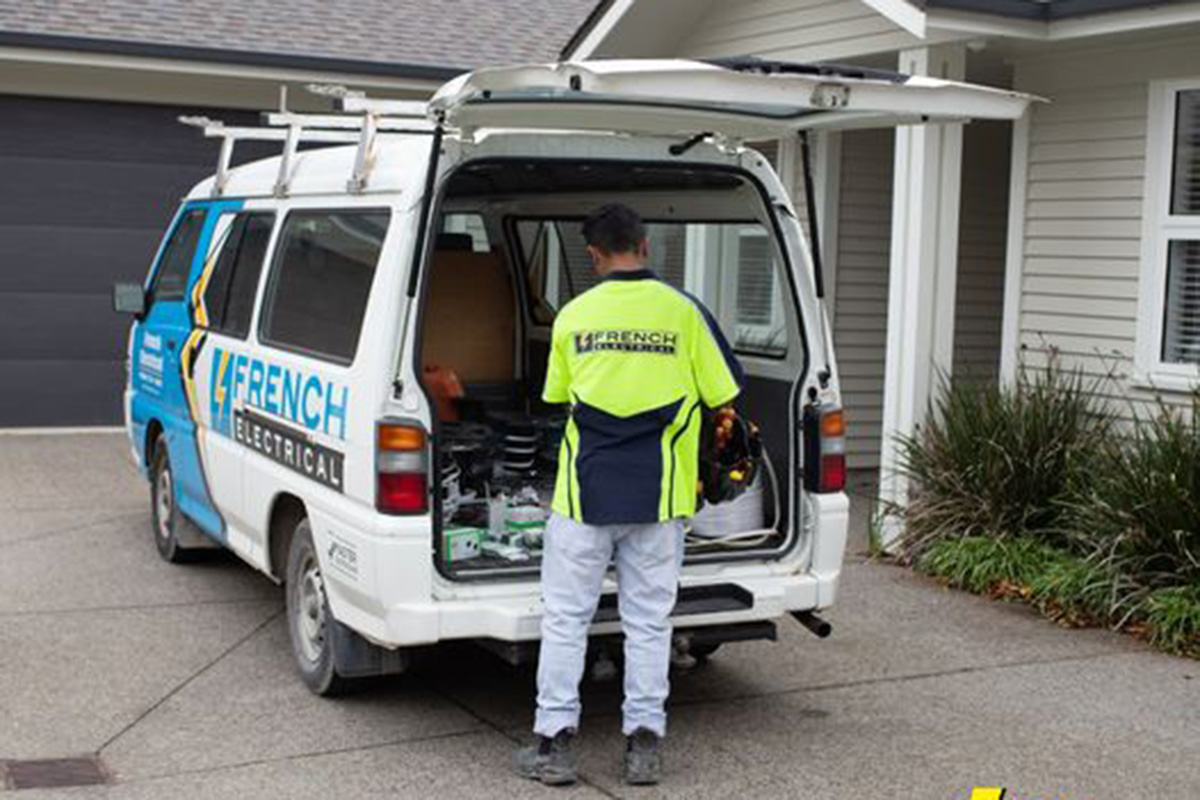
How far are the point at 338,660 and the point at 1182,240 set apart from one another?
4.95m

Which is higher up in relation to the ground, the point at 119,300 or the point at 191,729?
the point at 119,300

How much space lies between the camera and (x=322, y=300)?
6105 mm

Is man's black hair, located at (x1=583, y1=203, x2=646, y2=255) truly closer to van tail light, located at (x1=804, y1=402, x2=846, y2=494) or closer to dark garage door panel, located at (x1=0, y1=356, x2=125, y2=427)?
van tail light, located at (x1=804, y1=402, x2=846, y2=494)

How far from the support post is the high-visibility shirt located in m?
3.83

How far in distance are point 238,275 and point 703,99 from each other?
2.94m

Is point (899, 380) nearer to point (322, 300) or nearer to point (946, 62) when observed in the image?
point (946, 62)

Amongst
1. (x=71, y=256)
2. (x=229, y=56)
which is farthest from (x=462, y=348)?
(x=71, y=256)

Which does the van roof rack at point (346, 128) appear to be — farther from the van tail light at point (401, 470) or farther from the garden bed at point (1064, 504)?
the garden bed at point (1064, 504)

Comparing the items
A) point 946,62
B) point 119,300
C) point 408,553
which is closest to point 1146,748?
point 408,553

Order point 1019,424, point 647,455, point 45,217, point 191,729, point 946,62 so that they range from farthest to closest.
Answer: point 45,217
point 946,62
point 1019,424
point 191,729
point 647,455

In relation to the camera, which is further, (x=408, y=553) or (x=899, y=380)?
(x=899, y=380)

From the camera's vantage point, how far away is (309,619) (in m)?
6.25

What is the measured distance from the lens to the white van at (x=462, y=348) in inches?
209

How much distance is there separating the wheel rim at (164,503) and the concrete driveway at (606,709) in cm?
34
